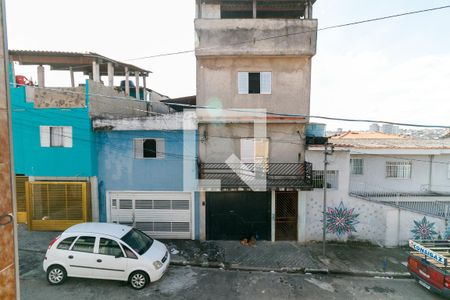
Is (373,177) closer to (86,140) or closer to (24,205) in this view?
(86,140)

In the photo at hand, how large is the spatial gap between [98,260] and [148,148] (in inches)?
203

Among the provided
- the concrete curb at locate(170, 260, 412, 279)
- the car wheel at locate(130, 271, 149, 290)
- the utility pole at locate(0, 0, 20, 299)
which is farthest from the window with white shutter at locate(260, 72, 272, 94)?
the utility pole at locate(0, 0, 20, 299)

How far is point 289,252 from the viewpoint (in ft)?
35.3

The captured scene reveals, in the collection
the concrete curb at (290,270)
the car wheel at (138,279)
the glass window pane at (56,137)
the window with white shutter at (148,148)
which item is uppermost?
the glass window pane at (56,137)

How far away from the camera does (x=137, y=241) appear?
8484mm

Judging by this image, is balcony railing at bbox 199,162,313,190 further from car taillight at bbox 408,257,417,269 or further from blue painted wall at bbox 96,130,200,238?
car taillight at bbox 408,257,417,269

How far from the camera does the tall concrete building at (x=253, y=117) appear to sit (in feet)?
36.4

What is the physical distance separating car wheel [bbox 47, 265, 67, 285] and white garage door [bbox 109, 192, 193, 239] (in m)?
3.92

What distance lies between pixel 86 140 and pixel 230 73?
6957 millimetres

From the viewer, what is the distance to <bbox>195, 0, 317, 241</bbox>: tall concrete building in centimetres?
1109

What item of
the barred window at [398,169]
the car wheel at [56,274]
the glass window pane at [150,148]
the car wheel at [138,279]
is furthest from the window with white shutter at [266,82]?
the car wheel at [56,274]

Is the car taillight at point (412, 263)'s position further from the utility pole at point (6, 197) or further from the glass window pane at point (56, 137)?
the glass window pane at point (56, 137)

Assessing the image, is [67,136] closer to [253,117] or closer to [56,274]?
[56,274]

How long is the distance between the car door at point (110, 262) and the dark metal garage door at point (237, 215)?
4.57 m
